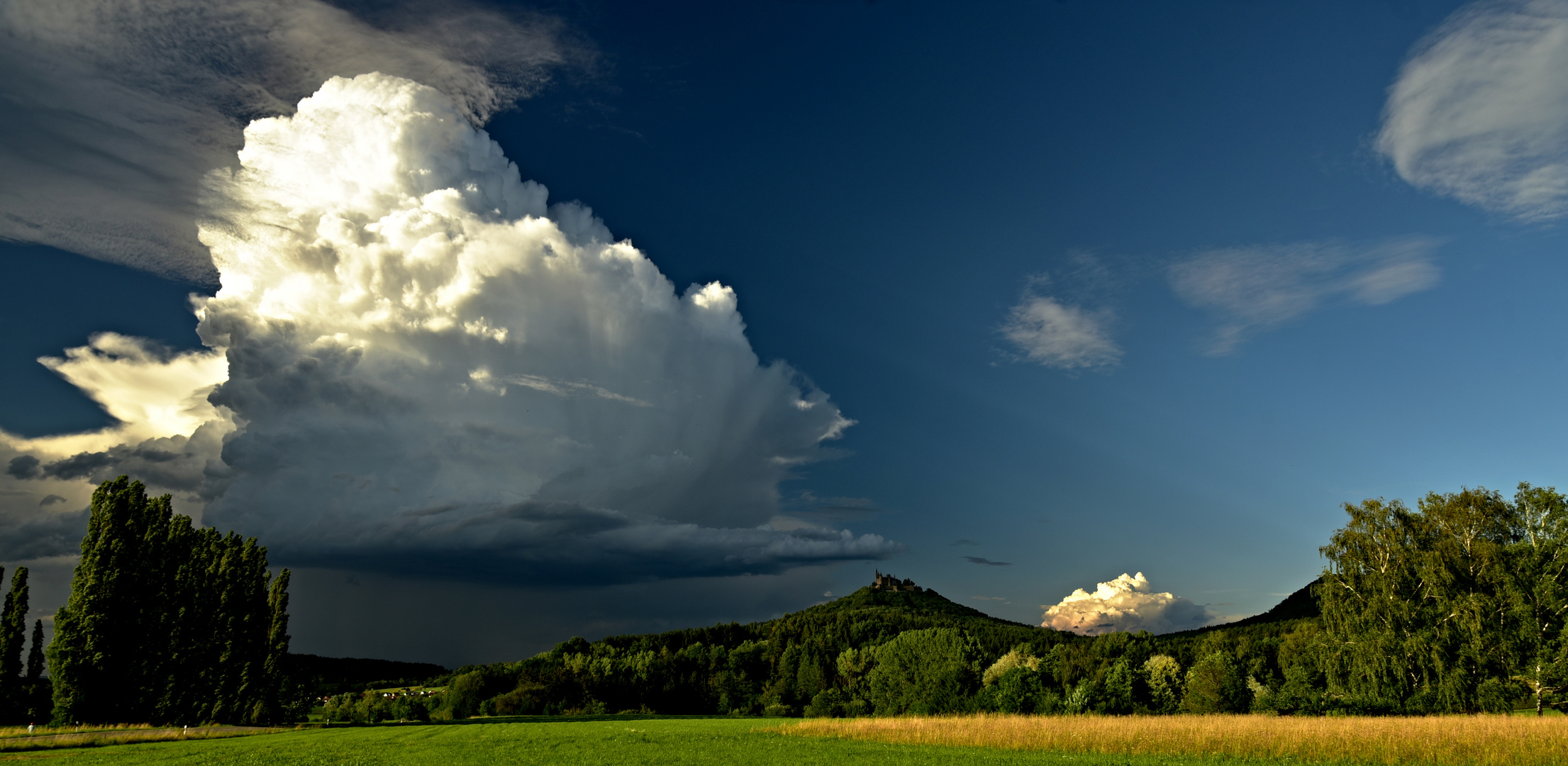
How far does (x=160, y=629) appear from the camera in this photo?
75.3 m

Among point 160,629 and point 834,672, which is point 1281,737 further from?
point 834,672

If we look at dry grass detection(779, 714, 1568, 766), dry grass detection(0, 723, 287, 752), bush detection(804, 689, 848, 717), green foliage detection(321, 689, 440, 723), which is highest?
dry grass detection(779, 714, 1568, 766)

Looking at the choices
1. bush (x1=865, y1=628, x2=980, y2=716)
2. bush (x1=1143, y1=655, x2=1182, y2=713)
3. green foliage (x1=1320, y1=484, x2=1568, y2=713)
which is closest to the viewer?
green foliage (x1=1320, y1=484, x2=1568, y2=713)

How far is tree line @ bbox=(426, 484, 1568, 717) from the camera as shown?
62906 mm

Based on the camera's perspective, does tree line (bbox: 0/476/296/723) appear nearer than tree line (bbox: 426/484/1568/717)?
No

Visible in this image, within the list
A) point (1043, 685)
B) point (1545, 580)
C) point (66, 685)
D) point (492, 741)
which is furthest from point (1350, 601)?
point (66, 685)

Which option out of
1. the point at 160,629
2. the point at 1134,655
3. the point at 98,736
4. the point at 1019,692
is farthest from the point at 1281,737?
the point at 1134,655

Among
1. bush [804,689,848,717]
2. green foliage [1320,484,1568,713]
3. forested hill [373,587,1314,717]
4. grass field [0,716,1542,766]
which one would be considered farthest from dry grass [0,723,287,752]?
green foliage [1320,484,1568,713]

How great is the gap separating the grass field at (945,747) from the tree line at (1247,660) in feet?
87.8

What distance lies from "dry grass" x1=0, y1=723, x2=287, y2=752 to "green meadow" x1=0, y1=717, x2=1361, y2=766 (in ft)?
8.51

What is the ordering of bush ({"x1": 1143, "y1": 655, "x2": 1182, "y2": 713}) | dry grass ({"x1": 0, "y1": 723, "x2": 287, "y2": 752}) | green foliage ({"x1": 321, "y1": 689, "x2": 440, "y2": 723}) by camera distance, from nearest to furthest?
1. dry grass ({"x1": 0, "y1": 723, "x2": 287, "y2": 752})
2. green foliage ({"x1": 321, "y1": 689, "x2": 440, "y2": 723})
3. bush ({"x1": 1143, "y1": 655, "x2": 1182, "y2": 713})

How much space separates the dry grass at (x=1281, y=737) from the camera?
34.7 meters

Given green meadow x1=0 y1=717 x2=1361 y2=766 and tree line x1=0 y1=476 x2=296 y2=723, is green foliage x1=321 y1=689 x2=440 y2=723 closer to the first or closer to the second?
tree line x1=0 y1=476 x2=296 y2=723

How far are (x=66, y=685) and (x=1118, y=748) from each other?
82295 mm
